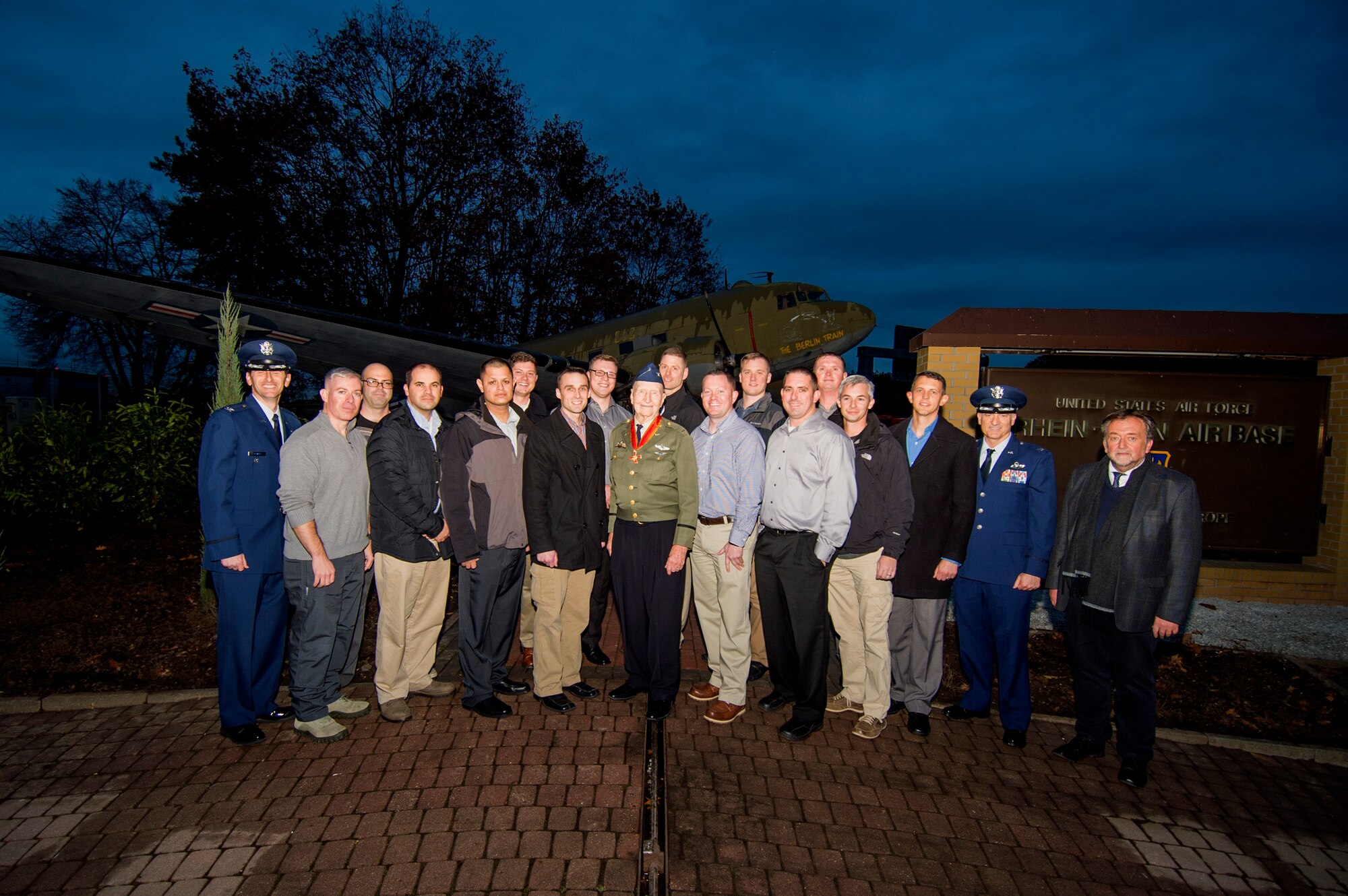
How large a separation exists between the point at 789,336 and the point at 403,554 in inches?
409

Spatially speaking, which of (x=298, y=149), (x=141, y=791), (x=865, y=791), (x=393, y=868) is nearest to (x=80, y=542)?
(x=141, y=791)

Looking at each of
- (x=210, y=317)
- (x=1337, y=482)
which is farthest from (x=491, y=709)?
(x=1337, y=482)

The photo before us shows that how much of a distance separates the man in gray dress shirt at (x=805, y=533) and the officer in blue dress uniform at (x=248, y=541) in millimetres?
3238

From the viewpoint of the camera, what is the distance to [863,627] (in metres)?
4.28

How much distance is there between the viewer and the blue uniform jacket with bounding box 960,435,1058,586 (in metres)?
4.11

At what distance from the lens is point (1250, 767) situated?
3.78m

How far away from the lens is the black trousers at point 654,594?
4.27 meters

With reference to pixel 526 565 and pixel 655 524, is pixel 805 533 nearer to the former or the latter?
pixel 655 524

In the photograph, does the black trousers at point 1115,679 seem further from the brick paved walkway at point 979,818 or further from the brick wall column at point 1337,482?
the brick wall column at point 1337,482

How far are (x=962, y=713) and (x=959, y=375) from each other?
3.33 metres

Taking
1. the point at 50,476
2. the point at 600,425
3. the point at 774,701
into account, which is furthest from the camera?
the point at 50,476

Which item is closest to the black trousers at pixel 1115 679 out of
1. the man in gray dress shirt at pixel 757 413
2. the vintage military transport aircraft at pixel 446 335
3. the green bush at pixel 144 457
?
the man in gray dress shirt at pixel 757 413

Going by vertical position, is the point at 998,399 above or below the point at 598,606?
above

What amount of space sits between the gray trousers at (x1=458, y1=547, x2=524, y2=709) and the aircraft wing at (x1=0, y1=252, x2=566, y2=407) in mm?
5014
